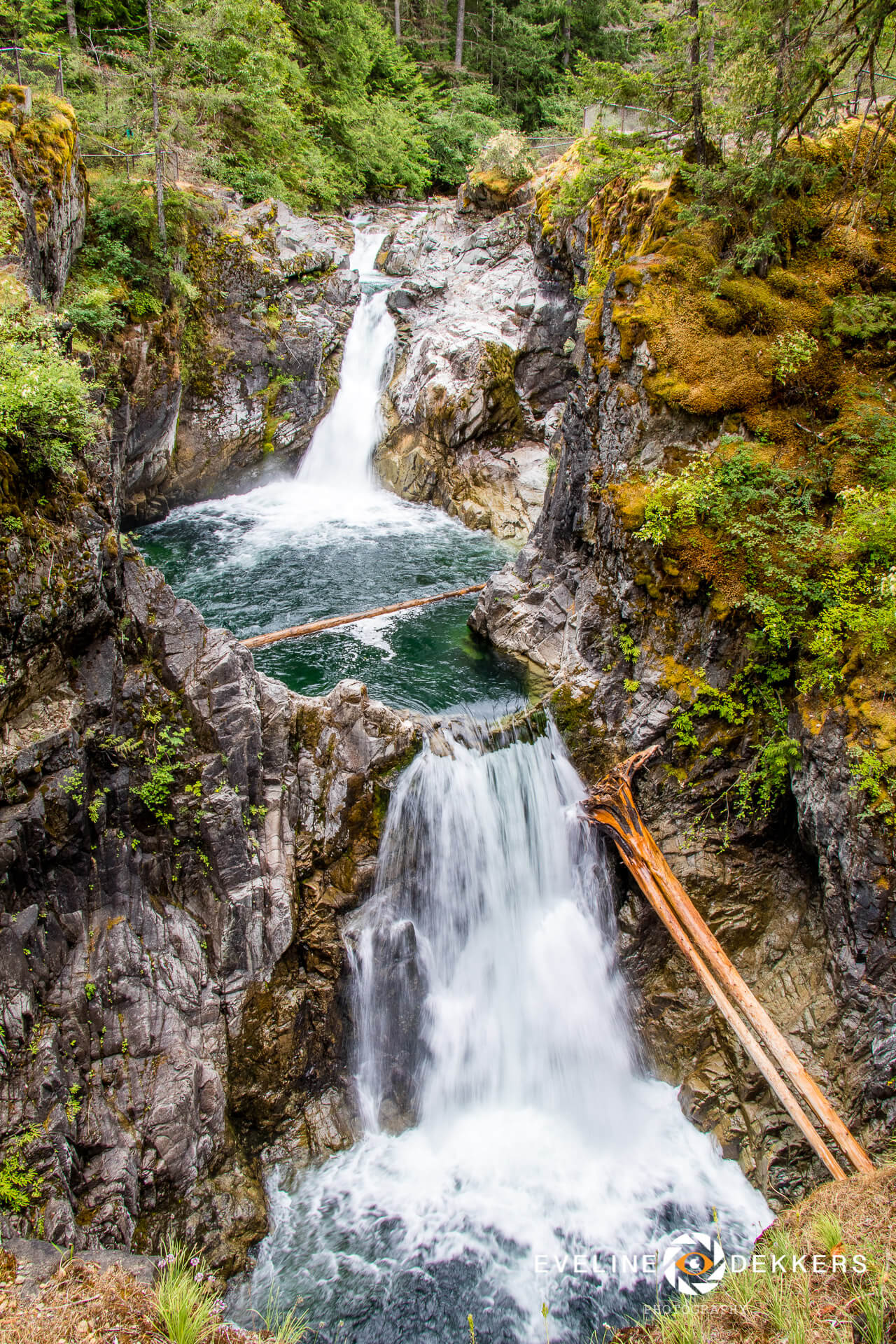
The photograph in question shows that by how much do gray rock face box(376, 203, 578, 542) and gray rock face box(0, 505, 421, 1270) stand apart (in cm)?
1171

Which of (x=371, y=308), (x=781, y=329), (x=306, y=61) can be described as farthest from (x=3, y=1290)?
(x=306, y=61)

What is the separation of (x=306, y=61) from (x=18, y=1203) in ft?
112

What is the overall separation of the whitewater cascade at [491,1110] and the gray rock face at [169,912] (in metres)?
Result: 0.50

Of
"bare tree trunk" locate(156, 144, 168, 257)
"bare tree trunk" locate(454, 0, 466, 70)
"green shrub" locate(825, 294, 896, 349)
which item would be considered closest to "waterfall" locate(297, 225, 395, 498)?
"bare tree trunk" locate(156, 144, 168, 257)

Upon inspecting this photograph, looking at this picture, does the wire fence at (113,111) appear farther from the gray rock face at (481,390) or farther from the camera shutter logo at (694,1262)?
the camera shutter logo at (694,1262)

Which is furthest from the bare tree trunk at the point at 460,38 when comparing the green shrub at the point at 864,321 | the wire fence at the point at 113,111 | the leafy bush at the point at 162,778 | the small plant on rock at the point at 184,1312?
the small plant on rock at the point at 184,1312

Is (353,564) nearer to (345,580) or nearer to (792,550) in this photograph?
(345,580)

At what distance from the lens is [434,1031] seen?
25.6 ft

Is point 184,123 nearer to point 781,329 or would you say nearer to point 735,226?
point 735,226

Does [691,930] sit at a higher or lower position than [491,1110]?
higher

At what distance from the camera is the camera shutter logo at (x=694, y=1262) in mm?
6074

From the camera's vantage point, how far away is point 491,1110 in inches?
301

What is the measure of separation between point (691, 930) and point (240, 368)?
58.3 ft

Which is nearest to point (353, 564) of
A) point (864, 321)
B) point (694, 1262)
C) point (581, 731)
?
point (581, 731)
